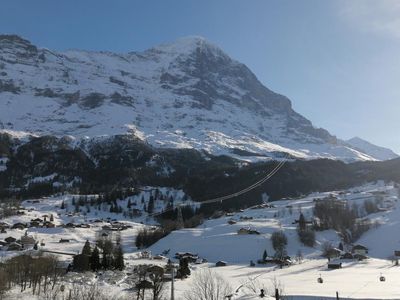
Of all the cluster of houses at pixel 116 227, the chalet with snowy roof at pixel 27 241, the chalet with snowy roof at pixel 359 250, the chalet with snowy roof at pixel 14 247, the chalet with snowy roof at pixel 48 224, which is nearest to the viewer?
the chalet with snowy roof at pixel 359 250

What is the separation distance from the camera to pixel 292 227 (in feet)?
519

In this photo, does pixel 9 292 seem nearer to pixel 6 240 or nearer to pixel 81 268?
pixel 81 268

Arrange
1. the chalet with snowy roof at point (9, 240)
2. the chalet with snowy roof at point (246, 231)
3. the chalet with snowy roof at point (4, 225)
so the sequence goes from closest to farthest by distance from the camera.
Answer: the chalet with snowy roof at point (9, 240)
the chalet with snowy roof at point (246, 231)
the chalet with snowy roof at point (4, 225)

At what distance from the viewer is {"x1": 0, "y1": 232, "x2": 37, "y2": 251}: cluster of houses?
136875 mm

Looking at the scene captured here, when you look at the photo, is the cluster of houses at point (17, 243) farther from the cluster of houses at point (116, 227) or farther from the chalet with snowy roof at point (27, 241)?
the cluster of houses at point (116, 227)

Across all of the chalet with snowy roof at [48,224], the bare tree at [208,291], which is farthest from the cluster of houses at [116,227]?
the bare tree at [208,291]

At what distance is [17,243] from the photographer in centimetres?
14100

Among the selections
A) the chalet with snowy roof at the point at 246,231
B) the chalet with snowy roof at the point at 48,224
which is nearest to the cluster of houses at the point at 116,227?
the chalet with snowy roof at the point at 48,224

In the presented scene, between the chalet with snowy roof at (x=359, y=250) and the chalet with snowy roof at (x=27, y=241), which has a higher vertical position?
the chalet with snowy roof at (x=27, y=241)

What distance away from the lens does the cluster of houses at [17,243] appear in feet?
449

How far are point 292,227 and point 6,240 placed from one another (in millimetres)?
80484

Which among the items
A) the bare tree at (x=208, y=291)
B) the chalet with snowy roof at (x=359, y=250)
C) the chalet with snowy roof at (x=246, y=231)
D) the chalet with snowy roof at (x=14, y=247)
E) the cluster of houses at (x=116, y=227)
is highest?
the cluster of houses at (x=116, y=227)

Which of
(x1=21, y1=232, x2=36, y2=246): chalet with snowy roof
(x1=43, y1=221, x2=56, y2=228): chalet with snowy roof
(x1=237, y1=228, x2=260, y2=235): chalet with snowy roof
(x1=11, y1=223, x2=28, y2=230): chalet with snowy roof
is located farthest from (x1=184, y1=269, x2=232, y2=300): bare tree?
(x1=43, y1=221, x2=56, y2=228): chalet with snowy roof

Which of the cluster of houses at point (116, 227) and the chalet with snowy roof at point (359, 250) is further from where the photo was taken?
the cluster of houses at point (116, 227)
